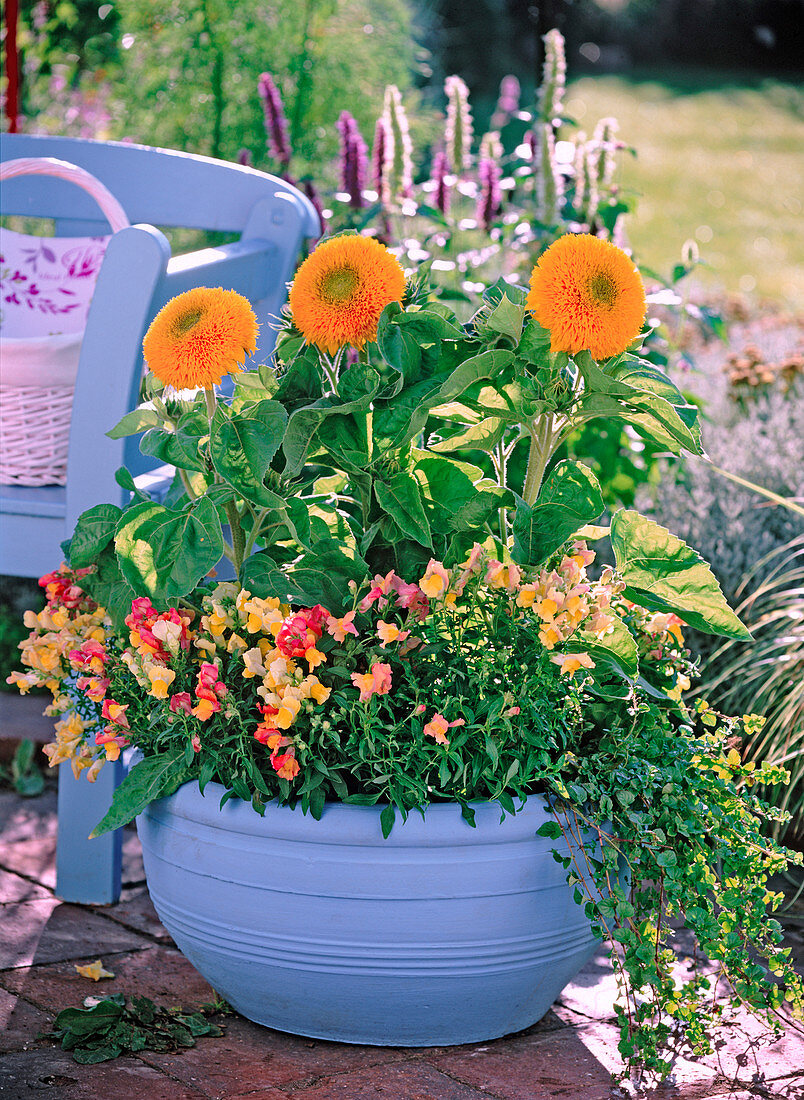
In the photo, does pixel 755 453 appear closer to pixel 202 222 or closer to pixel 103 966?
pixel 202 222

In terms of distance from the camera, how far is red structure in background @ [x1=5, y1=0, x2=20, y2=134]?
284cm

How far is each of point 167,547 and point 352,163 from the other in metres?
1.57

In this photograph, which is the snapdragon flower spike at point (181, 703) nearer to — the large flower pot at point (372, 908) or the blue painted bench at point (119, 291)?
the large flower pot at point (372, 908)

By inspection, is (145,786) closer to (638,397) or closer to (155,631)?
(155,631)

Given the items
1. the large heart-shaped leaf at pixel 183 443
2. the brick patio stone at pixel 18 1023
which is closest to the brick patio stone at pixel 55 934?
the brick patio stone at pixel 18 1023

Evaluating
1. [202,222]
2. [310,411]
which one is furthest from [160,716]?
[202,222]

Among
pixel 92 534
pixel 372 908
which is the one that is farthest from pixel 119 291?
pixel 372 908

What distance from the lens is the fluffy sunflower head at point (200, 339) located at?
1.44 m

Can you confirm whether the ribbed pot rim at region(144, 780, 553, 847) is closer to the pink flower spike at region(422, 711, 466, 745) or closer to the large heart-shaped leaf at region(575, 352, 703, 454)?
the pink flower spike at region(422, 711, 466, 745)

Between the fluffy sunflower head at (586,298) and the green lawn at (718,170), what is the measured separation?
9037 millimetres

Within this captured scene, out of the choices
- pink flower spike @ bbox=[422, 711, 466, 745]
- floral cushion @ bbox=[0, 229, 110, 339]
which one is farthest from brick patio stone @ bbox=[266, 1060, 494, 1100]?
floral cushion @ bbox=[0, 229, 110, 339]

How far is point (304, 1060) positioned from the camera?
61.2 inches

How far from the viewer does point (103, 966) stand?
6.01 ft

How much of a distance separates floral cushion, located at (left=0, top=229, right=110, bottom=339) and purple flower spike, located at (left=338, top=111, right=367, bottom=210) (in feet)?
1.86
